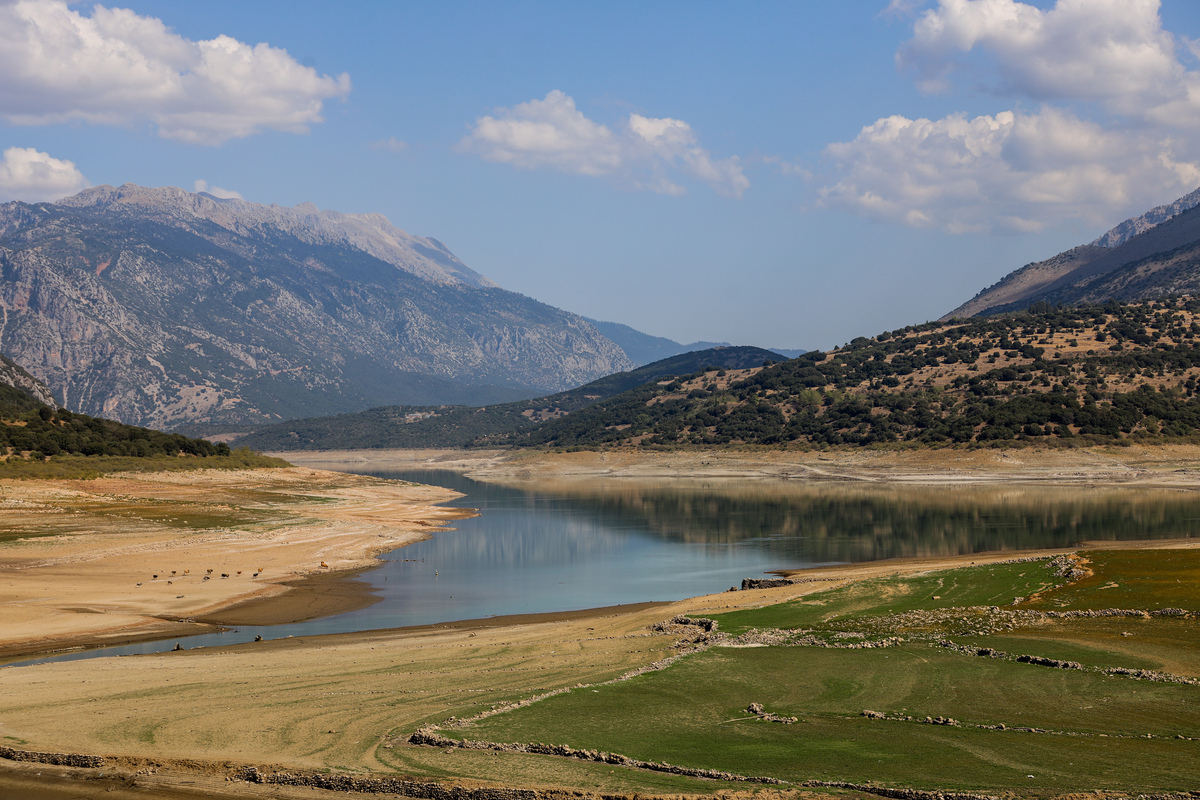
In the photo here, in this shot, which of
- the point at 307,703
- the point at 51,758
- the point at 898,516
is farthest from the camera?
the point at 898,516

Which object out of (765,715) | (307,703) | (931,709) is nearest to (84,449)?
(307,703)

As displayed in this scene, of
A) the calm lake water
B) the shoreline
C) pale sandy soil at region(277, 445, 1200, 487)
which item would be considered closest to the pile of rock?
the calm lake water

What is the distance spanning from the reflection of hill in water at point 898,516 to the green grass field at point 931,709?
2483cm

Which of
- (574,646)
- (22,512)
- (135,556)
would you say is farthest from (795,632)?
(22,512)

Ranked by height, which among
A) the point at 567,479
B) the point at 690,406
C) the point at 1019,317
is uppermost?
the point at 1019,317

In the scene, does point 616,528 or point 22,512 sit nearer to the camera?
point 22,512

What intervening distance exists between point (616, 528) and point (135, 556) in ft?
112

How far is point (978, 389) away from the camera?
12531 centimetres

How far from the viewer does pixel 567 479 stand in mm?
143125

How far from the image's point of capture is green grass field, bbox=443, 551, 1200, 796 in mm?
13156

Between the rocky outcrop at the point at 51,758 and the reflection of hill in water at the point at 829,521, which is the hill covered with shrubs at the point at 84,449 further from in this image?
the rocky outcrop at the point at 51,758

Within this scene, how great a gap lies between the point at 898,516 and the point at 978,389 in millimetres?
66249

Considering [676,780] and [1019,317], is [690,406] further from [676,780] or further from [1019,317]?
[676,780]

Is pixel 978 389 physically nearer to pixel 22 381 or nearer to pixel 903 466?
pixel 903 466
